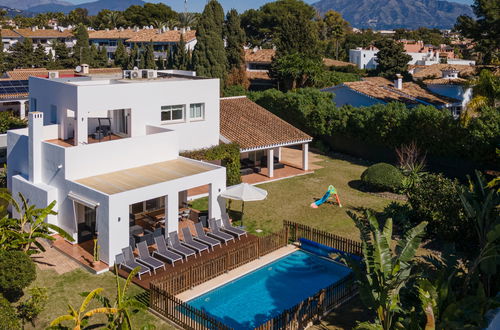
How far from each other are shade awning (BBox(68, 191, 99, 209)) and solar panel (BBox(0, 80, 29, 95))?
103ft

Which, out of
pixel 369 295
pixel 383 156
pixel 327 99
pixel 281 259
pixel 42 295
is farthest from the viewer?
pixel 327 99


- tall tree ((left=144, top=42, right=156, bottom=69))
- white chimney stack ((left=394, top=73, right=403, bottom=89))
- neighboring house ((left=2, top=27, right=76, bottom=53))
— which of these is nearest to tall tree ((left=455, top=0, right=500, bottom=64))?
white chimney stack ((left=394, top=73, right=403, bottom=89))

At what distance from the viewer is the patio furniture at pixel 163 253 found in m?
21.6

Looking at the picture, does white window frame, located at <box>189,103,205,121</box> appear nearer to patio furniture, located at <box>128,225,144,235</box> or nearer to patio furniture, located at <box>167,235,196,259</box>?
patio furniture, located at <box>128,225,144,235</box>

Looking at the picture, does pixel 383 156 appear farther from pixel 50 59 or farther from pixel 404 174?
pixel 50 59

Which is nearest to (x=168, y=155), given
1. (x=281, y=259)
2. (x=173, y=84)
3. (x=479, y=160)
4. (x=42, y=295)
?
(x=173, y=84)

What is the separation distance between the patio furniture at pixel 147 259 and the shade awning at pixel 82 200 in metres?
2.56

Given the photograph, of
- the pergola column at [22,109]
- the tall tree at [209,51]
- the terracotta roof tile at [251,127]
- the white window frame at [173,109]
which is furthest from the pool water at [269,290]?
the tall tree at [209,51]

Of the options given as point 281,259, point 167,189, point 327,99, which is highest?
point 327,99

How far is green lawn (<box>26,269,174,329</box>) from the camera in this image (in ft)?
58.1

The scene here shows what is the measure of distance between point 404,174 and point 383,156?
26.2ft

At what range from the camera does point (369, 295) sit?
15305 mm

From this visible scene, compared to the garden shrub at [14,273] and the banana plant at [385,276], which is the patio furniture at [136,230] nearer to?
the garden shrub at [14,273]

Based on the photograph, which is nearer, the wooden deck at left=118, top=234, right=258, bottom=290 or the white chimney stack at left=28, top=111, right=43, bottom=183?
the wooden deck at left=118, top=234, right=258, bottom=290
